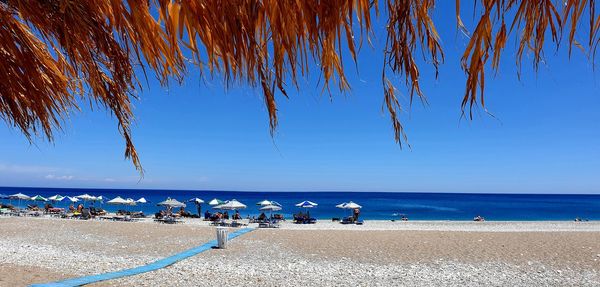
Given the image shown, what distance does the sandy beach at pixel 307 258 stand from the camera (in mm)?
9781

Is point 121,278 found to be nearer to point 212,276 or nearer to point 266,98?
point 212,276

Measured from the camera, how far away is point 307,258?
12766 millimetres

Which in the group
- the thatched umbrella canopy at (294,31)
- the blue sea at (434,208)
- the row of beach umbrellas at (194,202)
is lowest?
the blue sea at (434,208)

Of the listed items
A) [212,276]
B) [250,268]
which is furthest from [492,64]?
[250,268]

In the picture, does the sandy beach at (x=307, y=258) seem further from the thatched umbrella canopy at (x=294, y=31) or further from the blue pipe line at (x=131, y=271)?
the thatched umbrella canopy at (x=294, y=31)

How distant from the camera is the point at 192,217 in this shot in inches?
1256

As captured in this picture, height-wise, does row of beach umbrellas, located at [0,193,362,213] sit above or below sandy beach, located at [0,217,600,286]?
above

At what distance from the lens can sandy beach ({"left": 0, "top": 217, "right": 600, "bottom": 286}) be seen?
978cm

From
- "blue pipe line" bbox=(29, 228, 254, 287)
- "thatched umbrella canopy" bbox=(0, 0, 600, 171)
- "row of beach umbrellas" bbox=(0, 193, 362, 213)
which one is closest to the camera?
"thatched umbrella canopy" bbox=(0, 0, 600, 171)

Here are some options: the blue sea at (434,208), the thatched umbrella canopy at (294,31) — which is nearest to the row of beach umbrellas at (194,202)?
the blue sea at (434,208)

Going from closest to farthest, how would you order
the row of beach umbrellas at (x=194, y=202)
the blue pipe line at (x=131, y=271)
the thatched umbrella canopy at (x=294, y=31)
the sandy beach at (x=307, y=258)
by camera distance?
the thatched umbrella canopy at (x=294, y=31)
the blue pipe line at (x=131, y=271)
the sandy beach at (x=307, y=258)
the row of beach umbrellas at (x=194, y=202)

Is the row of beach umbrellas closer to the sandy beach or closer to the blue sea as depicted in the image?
the sandy beach

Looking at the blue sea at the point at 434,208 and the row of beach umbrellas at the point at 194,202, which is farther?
the blue sea at the point at 434,208

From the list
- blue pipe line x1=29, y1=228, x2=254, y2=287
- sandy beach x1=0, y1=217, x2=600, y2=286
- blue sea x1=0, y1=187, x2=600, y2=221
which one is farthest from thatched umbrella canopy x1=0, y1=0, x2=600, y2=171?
blue sea x1=0, y1=187, x2=600, y2=221
